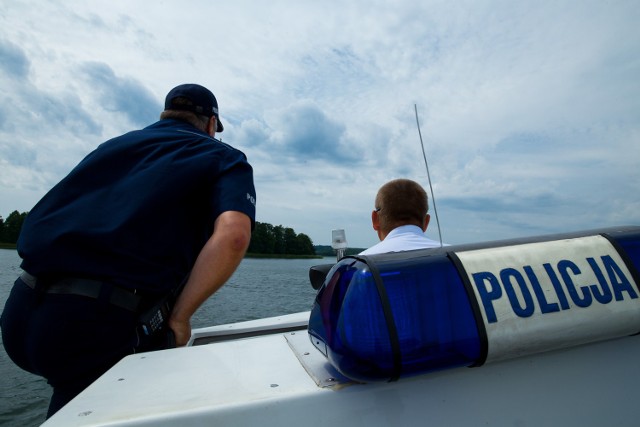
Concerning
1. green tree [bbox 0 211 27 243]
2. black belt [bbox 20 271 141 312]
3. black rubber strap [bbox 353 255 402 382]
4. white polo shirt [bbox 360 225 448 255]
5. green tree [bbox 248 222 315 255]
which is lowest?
black rubber strap [bbox 353 255 402 382]

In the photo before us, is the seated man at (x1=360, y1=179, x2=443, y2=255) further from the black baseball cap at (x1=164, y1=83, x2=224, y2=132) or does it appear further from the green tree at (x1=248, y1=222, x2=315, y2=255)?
the green tree at (x1=248, y1=222, x2=315, y2=255)

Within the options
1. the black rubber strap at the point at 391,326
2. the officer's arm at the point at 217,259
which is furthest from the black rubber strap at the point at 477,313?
the officer's arm at the point at 217,259

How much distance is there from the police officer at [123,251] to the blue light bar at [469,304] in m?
0.58

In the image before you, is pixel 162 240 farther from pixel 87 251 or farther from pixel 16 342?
pixel 16 342

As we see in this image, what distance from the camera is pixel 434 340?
0.90m

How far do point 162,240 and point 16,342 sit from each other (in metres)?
0.58

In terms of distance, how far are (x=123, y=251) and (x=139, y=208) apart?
5.9 inches

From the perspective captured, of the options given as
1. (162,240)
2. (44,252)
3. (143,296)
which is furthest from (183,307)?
(44,252)

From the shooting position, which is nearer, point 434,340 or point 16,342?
point 434,340

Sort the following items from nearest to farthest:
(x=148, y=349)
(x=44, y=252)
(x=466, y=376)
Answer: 1. (x=466, y=376)
2. (x=44, y=252)
3. (x=148, y=349)

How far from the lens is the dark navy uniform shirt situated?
1.29 meters

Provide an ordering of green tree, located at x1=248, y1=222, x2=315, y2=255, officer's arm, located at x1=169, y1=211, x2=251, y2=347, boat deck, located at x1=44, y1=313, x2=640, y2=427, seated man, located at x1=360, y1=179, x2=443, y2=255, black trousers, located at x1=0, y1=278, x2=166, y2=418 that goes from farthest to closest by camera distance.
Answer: green tree, located at x1=248, y1=222, x2=315, y2=255 < seated man, located at x1=360, y1=179, x2=443, y2=255 < officer's arm, located at x1=169, y1=211, x2=251, y2=347 < black trousers, located at x1=0, y1=278, x2=166, y2=418 < boat deck, located at x1=44, y1=313, x2=640, y2=427

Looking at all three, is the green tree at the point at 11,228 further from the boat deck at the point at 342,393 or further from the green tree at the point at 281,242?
the boat deck at the point at 342,393

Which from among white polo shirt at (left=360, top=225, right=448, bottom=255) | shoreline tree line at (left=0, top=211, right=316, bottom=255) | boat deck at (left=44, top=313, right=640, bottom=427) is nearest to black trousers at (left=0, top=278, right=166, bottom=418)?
boat deck at (left=44, top=313, right=640, bottom=427)
